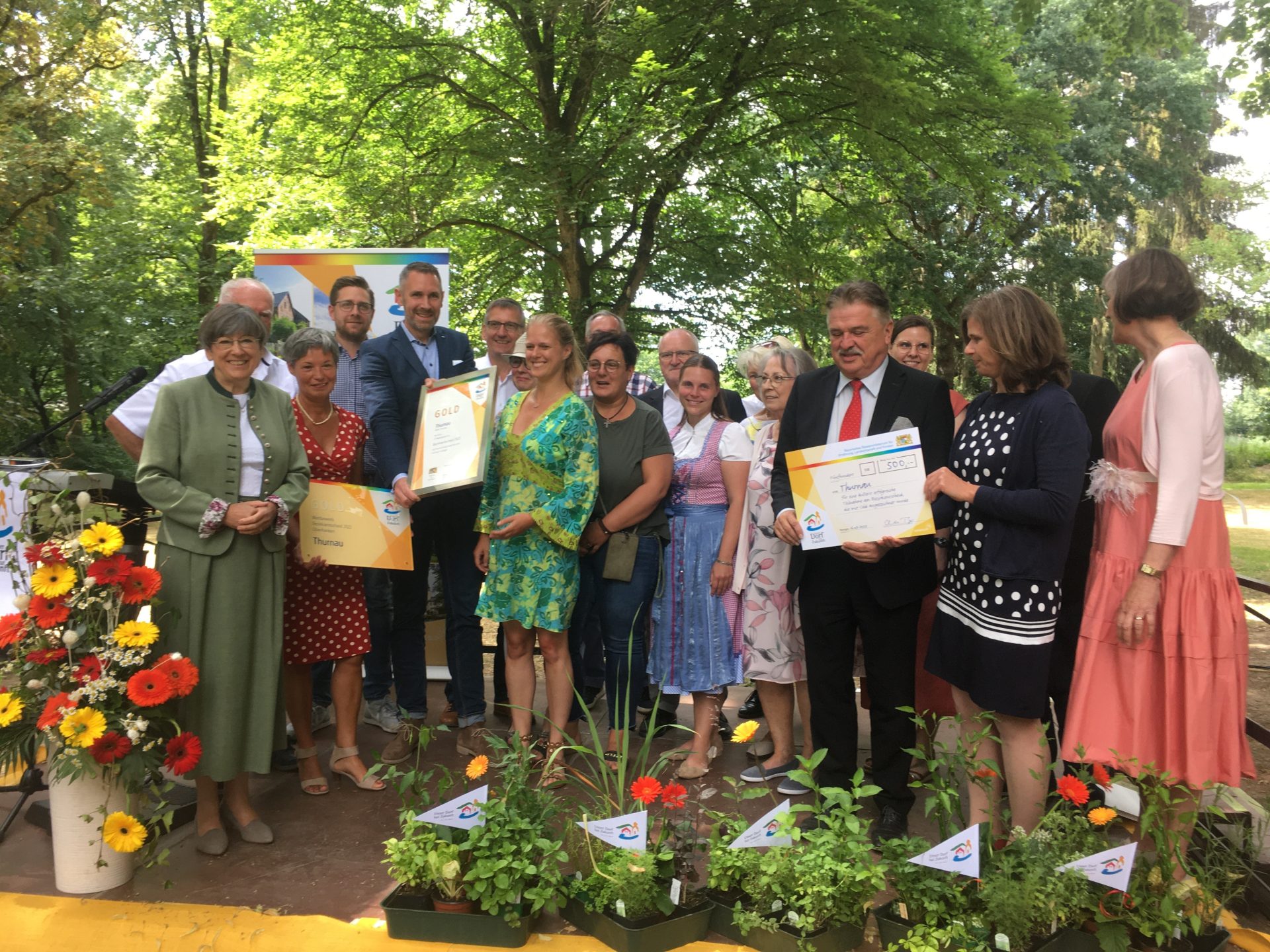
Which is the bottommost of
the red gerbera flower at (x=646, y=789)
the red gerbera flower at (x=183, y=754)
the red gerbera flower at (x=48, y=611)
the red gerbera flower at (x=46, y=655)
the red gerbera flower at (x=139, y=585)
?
the red gerbera flower at (x=183, y=754)

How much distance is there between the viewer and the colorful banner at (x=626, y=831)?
265cm

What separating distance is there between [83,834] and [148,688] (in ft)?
1.71

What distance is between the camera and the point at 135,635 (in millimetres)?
3107

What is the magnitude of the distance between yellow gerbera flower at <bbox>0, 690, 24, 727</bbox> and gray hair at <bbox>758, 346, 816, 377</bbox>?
3.04 meters

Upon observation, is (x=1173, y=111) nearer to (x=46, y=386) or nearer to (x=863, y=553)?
(x=863, y=553)

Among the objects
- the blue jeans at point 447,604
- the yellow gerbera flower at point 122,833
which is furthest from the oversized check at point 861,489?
the yellow gerbera flower at point 122,833

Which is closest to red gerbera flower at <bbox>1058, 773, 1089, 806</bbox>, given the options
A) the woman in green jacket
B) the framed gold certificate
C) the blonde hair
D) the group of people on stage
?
the group of people on stage

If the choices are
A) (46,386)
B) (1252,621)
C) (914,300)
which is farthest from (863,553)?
(46,386)

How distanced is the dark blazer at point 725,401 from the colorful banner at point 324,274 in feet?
6.02

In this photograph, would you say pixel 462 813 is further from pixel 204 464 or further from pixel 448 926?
pixel 204 464

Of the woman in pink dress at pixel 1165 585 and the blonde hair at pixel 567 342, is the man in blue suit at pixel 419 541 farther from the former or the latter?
the woman in pink dress at pixel 1165 585

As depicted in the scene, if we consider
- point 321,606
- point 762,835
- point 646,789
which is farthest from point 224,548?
point 762,835

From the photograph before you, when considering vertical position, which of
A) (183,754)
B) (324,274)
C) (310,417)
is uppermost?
(324,274)

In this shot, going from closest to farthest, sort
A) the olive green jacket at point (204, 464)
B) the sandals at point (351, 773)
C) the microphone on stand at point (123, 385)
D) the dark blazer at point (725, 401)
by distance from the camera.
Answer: the olive green jacket at point (204, 464) < the microphone on stand at point (123, 385) < the sandals at point (351, 773) < the dark blazer at point (725, 401)
